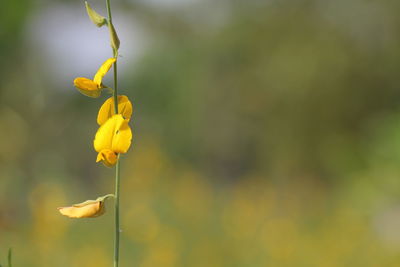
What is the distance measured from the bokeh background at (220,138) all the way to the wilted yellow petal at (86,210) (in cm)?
33

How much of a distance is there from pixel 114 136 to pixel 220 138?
53.9 feet

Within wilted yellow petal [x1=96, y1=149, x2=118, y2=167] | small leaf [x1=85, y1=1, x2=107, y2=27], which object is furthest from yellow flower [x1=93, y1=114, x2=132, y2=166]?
small leaf [x1=85, y1=1, x2=107, y2=27]

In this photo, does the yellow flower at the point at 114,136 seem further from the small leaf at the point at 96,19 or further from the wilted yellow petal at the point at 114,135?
the small leaf at the point at 96,19

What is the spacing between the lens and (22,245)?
400 cm

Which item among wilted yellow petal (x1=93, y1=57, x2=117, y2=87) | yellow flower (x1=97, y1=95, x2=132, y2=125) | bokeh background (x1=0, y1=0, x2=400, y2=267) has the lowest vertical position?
bokeh background (x1=0, y1=0, x2=400, y2=267)

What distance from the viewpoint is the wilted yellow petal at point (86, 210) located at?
768 mm

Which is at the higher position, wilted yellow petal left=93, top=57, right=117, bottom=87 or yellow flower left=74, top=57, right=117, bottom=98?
wilted yellow petal left=93, top=57, right=117, bottom=87

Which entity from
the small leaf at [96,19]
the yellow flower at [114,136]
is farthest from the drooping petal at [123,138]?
the small leaf at [96,19]

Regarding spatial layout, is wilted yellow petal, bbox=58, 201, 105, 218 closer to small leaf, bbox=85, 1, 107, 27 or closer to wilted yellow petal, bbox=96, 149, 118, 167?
wilted yellow petal, bbox=96, 149, 118, 167

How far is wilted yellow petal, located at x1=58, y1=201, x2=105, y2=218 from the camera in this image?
0.77 m

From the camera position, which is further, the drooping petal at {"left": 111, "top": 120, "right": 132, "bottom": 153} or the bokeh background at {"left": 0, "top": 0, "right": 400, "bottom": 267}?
the bokeh background at {"left": 0, "top": 0, "right": 400, "bottom": 267}

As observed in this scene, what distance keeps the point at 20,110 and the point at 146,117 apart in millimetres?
20670

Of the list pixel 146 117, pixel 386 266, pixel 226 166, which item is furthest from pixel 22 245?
pixel 146 117

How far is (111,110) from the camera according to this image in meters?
0.79
